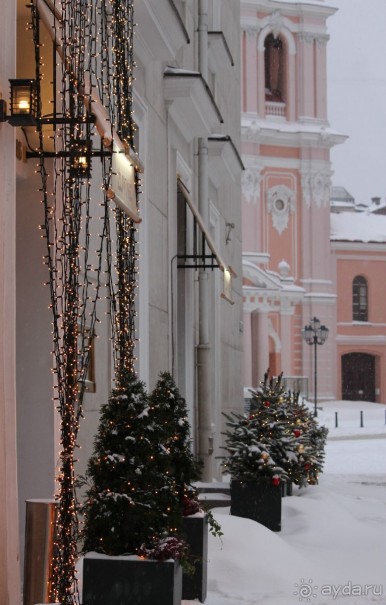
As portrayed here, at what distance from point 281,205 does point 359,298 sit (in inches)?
324

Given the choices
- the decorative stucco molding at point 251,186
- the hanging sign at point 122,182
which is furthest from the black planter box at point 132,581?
the decorative stucco molding at point 251,186

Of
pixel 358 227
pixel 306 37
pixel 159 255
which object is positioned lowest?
pixel 159 255

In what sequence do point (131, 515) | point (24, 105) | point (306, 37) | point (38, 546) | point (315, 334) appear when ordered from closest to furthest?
point (131, 515), point (24, 105), point (38, 546), point (315, 334), point (306, 37)

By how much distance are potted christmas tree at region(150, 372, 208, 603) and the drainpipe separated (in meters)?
8.07

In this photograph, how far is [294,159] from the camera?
58.6 metres

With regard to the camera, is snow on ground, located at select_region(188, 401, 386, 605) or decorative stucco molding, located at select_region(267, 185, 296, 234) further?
decorative stucco molding, located at select_region(267, 185, 296, 234)

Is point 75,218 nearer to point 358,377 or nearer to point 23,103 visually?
point 23,103

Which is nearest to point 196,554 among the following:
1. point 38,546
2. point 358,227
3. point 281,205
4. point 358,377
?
point 38,546

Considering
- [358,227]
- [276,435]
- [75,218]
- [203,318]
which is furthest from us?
[358,227]

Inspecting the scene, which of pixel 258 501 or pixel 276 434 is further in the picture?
pixel 276 434

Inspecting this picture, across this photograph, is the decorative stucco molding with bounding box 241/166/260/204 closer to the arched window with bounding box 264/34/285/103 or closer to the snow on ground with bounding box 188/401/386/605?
the arched window with bounding box 264/34/285/103

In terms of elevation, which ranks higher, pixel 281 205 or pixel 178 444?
pixel 281 205

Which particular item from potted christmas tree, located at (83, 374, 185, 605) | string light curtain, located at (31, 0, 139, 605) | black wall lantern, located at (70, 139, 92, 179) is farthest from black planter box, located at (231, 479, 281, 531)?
potted christmas tree, located at (83, 374, 185, 605)

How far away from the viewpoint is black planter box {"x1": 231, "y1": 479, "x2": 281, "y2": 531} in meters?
11.6
